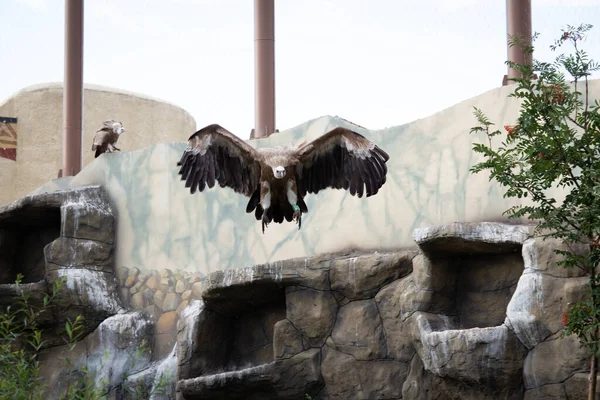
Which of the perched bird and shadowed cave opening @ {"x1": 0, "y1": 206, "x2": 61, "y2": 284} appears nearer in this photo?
shadowed cave opening @ {"x1": 0, "y1": 206, "x2": 61, "y2": 284}

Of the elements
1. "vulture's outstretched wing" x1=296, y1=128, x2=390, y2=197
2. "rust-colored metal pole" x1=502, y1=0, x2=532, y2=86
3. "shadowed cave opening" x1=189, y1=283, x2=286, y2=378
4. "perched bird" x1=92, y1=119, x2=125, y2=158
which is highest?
"rust-colored metal pole" x1=502, y1=0, x2=532, y2=86

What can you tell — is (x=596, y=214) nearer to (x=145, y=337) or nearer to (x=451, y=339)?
(x=451, y=339)

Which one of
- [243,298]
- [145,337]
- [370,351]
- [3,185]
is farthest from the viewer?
[3,185]

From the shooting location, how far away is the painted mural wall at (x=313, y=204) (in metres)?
9.55

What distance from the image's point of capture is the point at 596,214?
696 cm

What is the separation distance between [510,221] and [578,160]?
1678 mm

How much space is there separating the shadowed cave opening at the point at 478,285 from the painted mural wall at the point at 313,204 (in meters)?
→ 0.51

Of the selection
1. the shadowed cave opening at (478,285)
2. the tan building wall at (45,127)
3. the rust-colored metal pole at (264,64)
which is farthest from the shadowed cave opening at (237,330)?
the tan building wall at (45,127)

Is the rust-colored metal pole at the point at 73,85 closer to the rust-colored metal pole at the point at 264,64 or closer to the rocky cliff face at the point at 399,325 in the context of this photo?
the rust-colored metal pole at the point at 264,64

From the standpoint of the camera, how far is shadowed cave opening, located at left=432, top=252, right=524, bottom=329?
863 cm

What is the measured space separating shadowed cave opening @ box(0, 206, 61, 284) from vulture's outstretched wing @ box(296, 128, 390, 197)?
5359mm

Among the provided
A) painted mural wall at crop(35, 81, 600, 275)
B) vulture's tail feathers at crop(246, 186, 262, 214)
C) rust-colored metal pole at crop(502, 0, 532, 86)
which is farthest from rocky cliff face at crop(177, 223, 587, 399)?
rust-colored metal pole at crop(502, 0, 532, 86)

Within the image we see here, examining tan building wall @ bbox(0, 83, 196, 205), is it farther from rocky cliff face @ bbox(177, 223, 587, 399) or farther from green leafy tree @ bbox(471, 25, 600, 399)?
green leafy tree @ bbox(471, 25, 600, 399)

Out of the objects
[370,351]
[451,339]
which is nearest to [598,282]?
[451,339]
